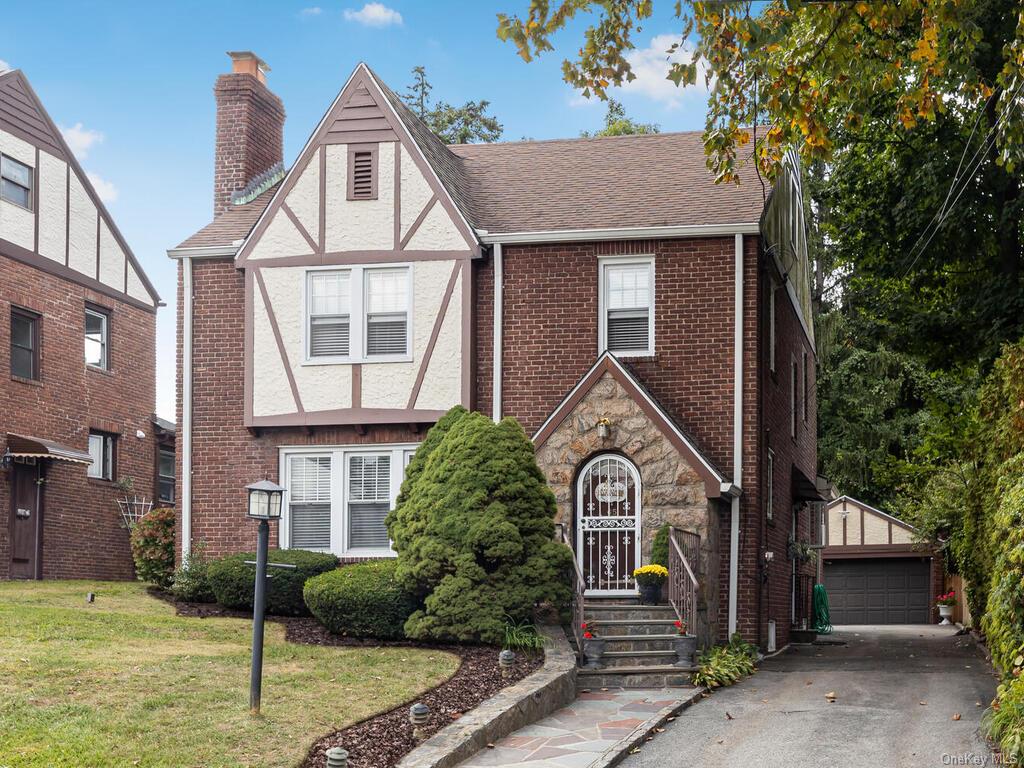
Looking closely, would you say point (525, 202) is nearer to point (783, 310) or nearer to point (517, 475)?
point (783, 310)

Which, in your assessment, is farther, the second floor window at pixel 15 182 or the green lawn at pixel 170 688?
the second floor window at pixel 15 182

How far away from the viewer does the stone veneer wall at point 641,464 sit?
57.5 feet

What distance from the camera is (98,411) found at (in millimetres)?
26812

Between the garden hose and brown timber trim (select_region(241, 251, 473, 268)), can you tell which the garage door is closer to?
the garden hose

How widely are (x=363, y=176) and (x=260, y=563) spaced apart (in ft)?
33.0

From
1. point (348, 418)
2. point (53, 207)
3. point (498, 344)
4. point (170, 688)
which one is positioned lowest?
point (170, 688)

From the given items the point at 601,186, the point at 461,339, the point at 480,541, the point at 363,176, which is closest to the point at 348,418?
the point at 461,339

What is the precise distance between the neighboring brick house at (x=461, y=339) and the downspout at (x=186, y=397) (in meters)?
0.03

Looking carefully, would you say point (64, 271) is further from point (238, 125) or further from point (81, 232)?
point (238, 125)

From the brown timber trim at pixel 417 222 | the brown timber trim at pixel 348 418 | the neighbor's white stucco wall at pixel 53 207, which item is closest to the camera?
the brown timber trim at pixel 348 418

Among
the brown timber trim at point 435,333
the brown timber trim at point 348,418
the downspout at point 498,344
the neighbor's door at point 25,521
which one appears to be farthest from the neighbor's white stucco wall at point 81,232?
the downspout at point 498,344

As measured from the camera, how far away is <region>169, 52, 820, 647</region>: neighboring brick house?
18.3 m

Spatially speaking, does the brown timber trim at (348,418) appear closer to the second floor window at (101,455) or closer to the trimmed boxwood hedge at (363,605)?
the trimmed boxwood hedge at (363,605)

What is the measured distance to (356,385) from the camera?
19.6 metres
